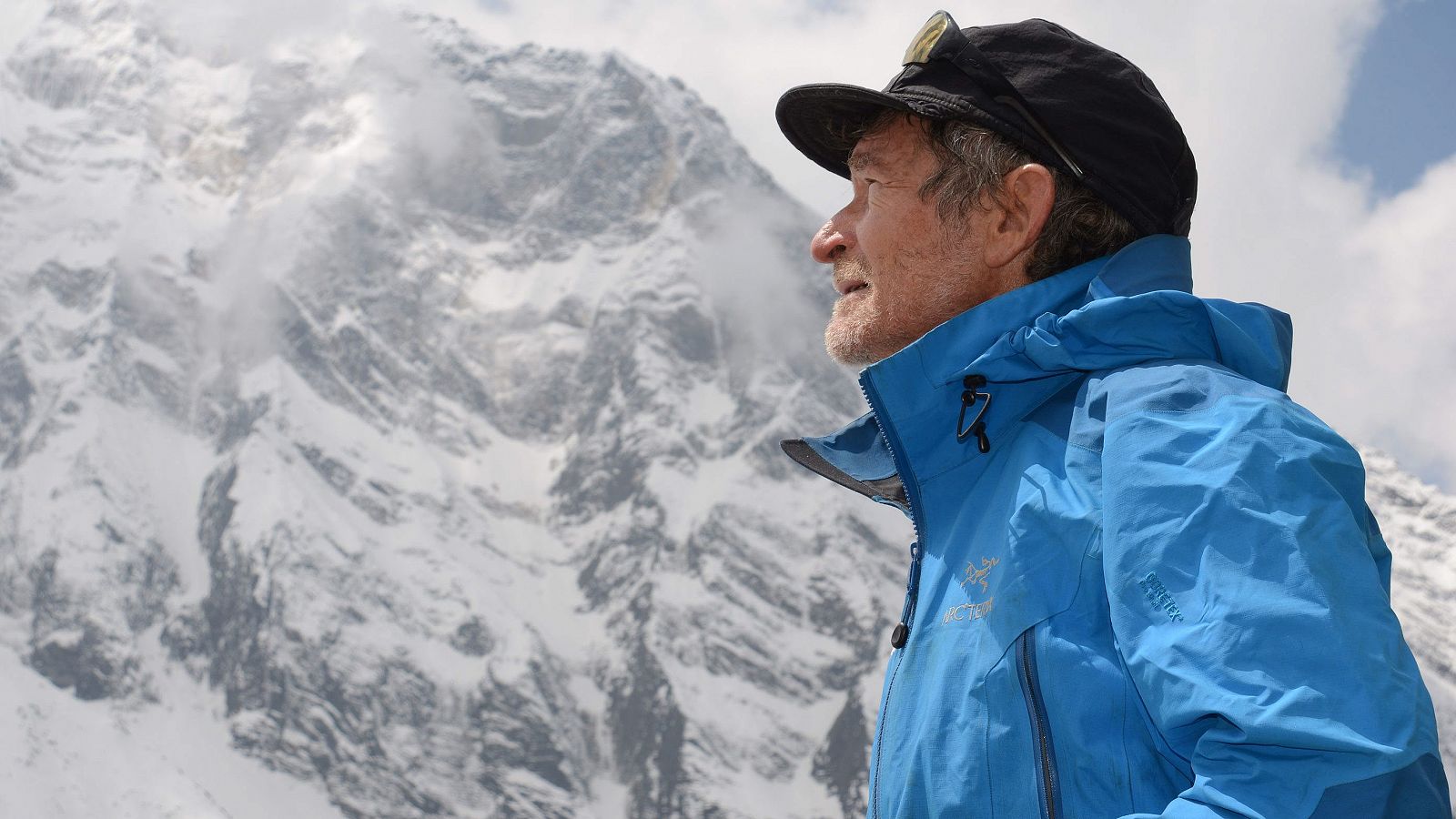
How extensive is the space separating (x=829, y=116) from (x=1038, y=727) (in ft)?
3.90

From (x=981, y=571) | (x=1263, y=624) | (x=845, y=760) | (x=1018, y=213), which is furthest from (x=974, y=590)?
(x=845, y=760)

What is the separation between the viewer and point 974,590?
5.61ft

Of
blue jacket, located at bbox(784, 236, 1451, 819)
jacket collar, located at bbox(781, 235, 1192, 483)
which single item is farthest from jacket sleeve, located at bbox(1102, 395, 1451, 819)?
jacket collar, located at bbox(781, 235, 1192, 483)

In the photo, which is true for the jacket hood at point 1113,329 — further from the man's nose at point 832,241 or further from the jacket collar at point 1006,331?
the man's nose at point 832,241

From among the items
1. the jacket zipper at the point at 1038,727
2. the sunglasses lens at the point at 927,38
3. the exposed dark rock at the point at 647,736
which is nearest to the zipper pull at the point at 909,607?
the jacket zipper at the point at 1038,727

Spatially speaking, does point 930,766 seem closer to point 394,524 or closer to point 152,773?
point 152,773

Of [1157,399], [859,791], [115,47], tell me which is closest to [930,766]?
[1157,399]

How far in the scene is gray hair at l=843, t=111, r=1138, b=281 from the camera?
79.2 inches

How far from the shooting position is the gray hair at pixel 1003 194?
2012 millimetres

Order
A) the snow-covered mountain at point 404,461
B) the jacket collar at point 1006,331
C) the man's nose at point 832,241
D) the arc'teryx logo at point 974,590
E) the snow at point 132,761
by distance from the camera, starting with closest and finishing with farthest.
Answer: the arc'teryx logo at point 974,590, the jacket collar at point 1006,331, the man's nose at point 832,241, the snow at point 132,761, the snow-covered mountain at point 404,461

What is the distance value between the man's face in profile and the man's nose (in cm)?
1

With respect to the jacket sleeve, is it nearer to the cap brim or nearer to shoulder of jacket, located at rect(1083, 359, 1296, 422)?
shoulder of jacket, located at rect(1083, 359, 1296, 422)

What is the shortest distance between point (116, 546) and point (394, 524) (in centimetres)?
2622

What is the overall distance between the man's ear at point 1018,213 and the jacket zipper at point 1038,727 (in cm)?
65
